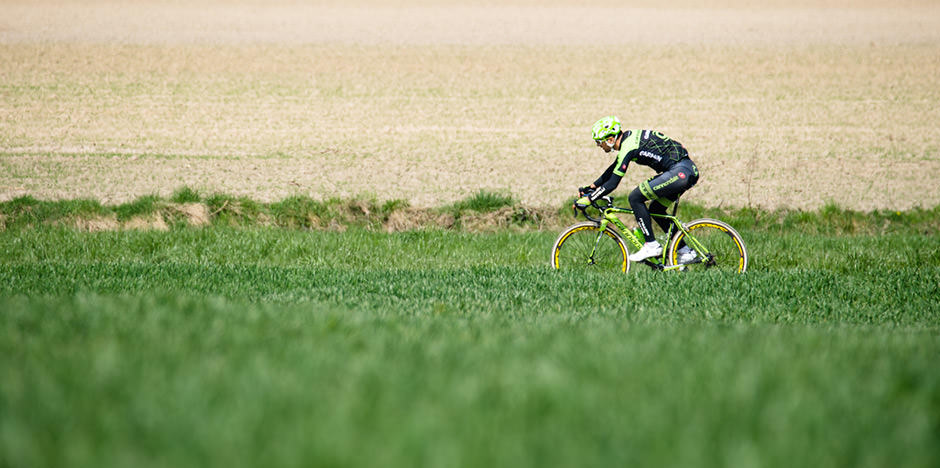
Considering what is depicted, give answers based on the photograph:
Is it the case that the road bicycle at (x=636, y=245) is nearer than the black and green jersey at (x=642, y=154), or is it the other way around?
the black and green jersey at (x=642, y=154)

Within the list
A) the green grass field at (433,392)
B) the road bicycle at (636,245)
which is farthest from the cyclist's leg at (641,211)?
the green grass field at (433,392)

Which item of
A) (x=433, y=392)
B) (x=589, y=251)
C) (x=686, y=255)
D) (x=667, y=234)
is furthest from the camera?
(x=589, y=251)

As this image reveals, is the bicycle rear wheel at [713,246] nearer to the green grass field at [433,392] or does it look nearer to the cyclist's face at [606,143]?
the cyclist's face at [606,143]

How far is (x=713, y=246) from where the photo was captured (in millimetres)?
11516

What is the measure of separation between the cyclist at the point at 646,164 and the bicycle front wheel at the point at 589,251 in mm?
528

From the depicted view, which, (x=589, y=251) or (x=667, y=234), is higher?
(x=667, y=234)

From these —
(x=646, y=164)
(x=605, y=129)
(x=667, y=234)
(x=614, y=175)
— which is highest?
(x=605, y=129)

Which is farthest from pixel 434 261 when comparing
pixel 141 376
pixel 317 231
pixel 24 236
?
pixel 141 376

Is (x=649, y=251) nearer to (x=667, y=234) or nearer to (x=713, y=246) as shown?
(x=667, y=234)

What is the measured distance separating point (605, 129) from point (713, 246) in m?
2.48

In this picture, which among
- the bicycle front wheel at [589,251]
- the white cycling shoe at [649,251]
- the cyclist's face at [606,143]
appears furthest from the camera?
the bicycle front wheel at [589,251]

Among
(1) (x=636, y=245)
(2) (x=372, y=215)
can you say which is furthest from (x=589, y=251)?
(2) (x=372, y=215)

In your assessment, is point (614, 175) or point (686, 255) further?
point (686, 255)

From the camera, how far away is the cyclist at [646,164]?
10617 mm
